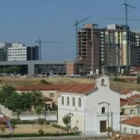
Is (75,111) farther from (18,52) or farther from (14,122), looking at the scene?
(18,52)

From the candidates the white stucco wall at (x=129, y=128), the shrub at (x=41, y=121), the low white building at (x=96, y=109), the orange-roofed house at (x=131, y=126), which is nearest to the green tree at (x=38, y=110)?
the shrub at (x=41, y=121)

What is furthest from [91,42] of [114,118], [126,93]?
[114,118]

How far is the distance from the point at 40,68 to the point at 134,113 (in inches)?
3626

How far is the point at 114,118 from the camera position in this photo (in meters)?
36.8

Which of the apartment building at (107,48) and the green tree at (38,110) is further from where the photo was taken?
the apartment building at (107,48)

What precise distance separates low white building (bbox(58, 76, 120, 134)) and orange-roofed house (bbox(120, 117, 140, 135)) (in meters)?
1.08

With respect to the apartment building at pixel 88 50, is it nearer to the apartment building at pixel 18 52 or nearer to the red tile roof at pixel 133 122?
the apartment building at pixel 18 52

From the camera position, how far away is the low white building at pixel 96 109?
36.2 metres

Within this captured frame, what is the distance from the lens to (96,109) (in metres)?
36.6

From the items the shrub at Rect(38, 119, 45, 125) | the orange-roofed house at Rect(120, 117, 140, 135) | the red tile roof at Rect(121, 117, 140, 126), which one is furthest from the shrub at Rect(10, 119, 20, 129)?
the red tile roof at Rect(121, 117, 140, 126)

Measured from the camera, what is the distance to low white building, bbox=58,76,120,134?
36.2 metres

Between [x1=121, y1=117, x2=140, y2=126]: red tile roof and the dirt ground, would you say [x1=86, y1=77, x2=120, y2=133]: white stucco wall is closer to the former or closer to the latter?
[x1=121, y1=117, x2=140, y2=126]: red tile roof

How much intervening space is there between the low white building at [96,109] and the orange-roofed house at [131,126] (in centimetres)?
108

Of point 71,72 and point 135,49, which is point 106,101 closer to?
point 71,72
